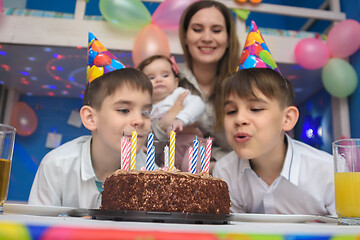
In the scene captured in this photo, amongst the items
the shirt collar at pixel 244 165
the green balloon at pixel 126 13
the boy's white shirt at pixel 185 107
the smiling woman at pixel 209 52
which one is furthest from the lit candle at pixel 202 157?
the green balloon at pixel 126 13

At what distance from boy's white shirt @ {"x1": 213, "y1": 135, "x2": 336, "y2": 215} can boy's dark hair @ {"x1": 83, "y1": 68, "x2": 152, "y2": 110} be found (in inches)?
19.2

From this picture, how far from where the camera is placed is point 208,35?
187 centimetres

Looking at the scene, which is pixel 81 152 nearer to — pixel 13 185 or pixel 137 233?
pixel 137 233

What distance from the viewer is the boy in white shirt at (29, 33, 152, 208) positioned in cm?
120

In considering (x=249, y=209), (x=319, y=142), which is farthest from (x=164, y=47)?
(x=319, y=142)

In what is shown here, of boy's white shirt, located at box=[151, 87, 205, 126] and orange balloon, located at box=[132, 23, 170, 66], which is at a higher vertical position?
orange balloon, located at box=[132, 23, 170, 66]

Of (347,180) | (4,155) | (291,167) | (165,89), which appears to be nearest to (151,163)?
(4,155)

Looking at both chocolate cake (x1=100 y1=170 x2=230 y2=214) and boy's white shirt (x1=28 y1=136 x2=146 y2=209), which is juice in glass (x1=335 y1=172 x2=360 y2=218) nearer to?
chocolate cake (x1=100 y1=170 x2=230 y2=214)

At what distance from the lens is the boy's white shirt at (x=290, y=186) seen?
119 centimetres

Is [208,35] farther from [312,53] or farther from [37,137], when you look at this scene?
[37,137]

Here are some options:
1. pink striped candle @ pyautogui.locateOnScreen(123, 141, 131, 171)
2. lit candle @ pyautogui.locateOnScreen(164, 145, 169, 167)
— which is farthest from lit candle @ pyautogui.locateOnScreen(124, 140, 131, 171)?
lit candle @ pyautogui.locateOnScreen(164, 145, 169, 167)

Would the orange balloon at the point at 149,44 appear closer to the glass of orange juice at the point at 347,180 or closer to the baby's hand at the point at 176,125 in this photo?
the baby's hand at the point at 176,125

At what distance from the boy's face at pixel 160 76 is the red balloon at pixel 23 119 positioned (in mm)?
2576

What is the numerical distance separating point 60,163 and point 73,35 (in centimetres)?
187
